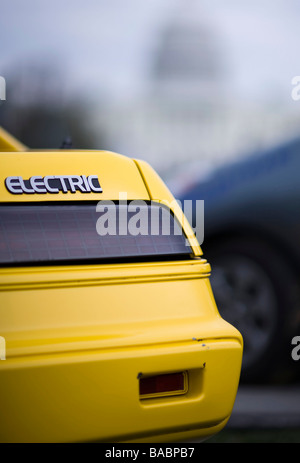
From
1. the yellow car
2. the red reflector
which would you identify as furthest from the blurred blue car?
the red reflector

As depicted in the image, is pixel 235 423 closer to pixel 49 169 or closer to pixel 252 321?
pixel 252 321

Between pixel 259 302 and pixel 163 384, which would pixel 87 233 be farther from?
pixel 259 302

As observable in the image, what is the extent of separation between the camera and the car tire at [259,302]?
12.6 feet

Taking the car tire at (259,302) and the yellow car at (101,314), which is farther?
the car tire at (259,302)

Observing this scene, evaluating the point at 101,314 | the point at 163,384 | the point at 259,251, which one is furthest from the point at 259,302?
the point at 101,314

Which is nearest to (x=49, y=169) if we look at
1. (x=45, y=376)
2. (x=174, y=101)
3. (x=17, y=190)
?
(x=17, y=190)

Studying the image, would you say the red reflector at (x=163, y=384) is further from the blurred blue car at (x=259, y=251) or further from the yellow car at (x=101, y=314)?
the blurred blue car at (x=259, y=251)

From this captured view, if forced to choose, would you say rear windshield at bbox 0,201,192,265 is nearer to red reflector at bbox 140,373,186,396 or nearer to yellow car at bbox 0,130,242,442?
yellow car at bbox 0,130,242,442

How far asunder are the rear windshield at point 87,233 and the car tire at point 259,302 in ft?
6.29

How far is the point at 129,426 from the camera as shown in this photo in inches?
70.6

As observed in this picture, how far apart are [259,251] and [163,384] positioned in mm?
2293

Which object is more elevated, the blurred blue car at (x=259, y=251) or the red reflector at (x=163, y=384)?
the red reflector at (x=163, y=384)

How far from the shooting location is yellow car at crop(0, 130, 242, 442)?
1695 mm

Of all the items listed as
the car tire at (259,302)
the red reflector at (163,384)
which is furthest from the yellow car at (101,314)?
the car tire at (259,302)
